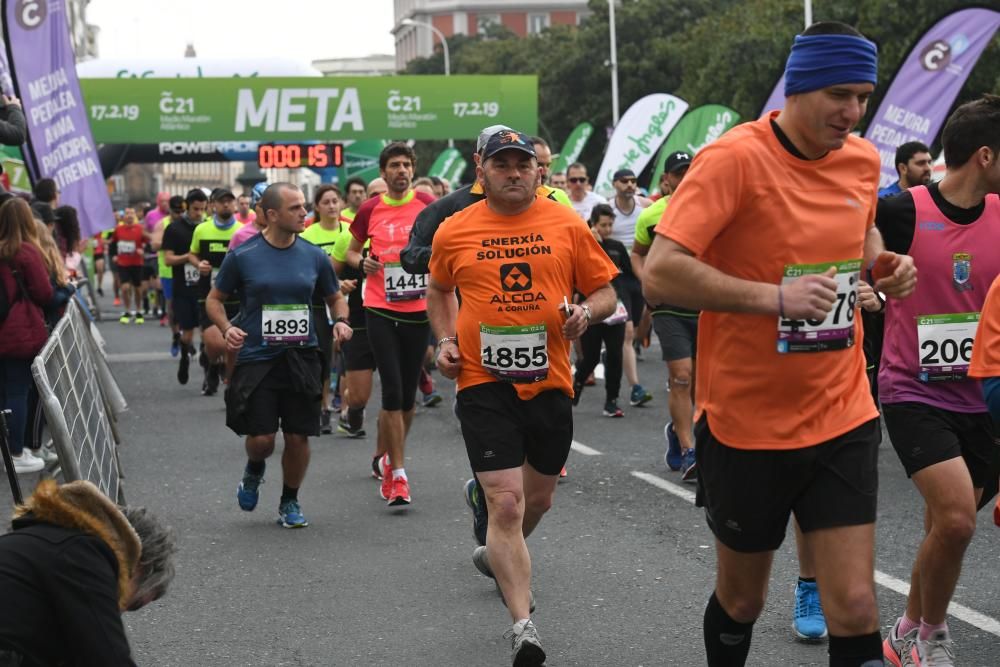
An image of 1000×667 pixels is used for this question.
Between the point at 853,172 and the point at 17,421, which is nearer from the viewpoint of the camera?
the point at 853,172

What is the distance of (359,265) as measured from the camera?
1047 centimetres

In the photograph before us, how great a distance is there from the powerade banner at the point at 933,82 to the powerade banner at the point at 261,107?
21040mm

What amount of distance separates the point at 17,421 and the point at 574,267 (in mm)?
5591

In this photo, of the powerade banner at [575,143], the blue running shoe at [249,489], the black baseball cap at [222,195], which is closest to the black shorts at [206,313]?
the black baseball cap at [222,195]

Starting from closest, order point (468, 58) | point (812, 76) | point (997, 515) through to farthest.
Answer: point (812, 76), point (997, 515), point (468, 58)

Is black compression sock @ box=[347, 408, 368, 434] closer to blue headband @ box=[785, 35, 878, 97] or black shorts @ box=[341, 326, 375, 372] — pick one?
black shorts @ box=[341, 326, 375, 372]

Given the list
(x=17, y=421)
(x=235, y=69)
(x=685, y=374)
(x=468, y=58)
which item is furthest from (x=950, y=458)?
(x=468, y=58)

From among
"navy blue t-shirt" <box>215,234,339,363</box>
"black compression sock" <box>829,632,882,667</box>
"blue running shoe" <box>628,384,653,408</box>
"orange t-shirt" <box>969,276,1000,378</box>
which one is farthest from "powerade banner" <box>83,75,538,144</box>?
"black compression sock" <box>829,632,882,667</box>

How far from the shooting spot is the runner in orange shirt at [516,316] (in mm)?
6172

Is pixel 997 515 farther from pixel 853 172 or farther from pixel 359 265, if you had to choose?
pixel 359 265

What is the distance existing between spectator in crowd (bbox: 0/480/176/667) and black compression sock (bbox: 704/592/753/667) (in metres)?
1.67

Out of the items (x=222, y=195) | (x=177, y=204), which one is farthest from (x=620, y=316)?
(x=177, y=204)

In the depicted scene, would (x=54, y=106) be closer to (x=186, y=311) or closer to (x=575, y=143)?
(x=186, y=311)

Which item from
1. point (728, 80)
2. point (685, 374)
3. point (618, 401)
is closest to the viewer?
point (685, 374)
